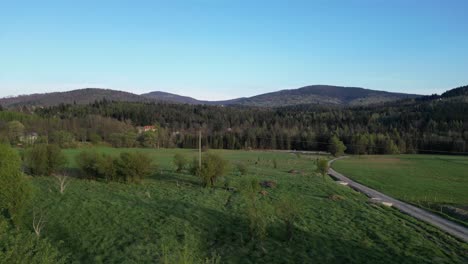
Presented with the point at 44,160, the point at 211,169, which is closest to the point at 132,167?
the point at 211,169

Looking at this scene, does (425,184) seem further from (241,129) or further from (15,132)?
(15,132)

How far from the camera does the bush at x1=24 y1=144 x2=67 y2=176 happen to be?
47.3 m

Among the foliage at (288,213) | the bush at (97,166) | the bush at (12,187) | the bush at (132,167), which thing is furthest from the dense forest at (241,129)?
the foliage at (288,213)

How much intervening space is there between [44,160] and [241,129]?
105 metres

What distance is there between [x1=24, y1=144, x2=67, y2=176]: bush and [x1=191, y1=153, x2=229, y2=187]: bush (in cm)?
1978

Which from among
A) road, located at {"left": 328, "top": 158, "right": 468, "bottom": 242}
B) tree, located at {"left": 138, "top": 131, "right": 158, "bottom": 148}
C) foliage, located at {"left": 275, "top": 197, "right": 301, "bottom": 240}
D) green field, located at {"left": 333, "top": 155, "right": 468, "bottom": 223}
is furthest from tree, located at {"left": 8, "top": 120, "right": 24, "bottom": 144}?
foliage, located at {"left": 275, "top": 197, "right": 301, "bottom": 240}

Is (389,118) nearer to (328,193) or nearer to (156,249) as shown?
(328,193)

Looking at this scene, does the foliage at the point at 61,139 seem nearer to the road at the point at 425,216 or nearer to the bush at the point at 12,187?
the bush at the point at 12,187

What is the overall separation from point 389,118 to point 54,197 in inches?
6016

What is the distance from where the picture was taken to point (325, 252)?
22.4m

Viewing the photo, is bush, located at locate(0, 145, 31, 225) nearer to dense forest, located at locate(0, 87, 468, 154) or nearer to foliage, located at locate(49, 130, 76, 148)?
dense forest, located at locate(0, 87, 468, 154)

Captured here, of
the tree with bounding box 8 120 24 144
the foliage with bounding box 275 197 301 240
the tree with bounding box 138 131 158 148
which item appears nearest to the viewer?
the foliage with bounding box 275 197 301 240

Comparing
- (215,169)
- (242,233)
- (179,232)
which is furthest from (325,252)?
(215,169)

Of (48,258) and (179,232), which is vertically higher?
(48,258)
